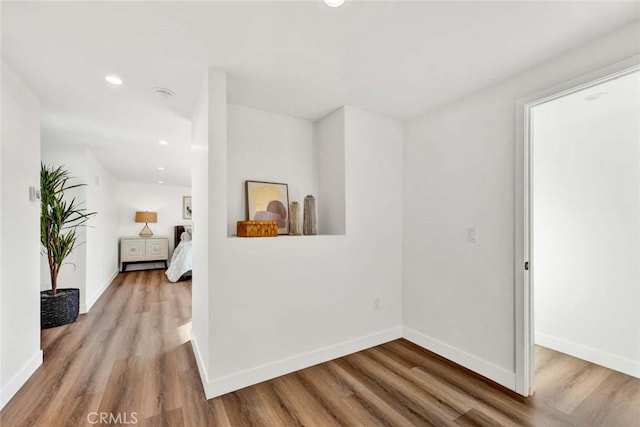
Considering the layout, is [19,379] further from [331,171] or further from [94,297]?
[331,171]

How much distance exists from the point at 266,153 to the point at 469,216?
191cm

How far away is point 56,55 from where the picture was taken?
71.1 inches

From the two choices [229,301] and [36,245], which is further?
[36,245]

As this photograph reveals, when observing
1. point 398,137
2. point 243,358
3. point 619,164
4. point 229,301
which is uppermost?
point 398,137

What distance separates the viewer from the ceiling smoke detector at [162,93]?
2259 mm

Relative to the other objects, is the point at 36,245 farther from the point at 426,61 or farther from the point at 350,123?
the point at 426,61

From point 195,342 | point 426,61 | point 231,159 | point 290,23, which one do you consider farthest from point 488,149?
point 195,342

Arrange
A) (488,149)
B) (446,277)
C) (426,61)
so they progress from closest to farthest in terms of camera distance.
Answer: (426,61), (488,149), (446,277)

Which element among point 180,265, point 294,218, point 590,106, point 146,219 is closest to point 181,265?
point 180,265

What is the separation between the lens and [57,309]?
3230mm

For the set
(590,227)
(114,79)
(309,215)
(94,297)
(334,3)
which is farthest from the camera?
(94,297)

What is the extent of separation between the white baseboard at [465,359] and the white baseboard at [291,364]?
21 centimetres

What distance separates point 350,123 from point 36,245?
9.49ft

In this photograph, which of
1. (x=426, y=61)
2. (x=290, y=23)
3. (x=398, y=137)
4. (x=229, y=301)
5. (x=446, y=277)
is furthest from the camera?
(x=398, y=137)
